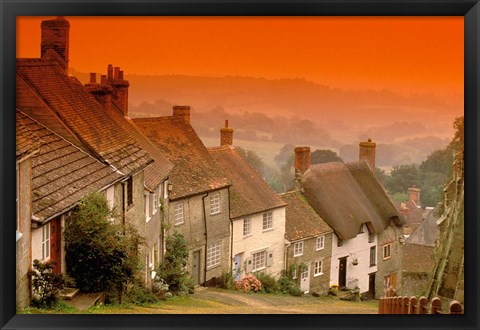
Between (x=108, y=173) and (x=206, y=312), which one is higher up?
(x=108, y=173)

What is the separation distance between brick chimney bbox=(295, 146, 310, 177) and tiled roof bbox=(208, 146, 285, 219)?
0.43 m

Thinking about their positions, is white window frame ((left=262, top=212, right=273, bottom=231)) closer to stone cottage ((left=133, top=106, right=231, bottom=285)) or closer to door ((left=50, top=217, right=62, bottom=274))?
stone cottage ((left=133, top=106, right=231, bottom=285))

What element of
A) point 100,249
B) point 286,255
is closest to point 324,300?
point 286,255

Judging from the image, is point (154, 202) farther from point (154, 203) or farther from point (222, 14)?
point (222, 14)

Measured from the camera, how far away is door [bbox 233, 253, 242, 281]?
900 centimetres

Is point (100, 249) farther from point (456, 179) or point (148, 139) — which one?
point (456, 179)

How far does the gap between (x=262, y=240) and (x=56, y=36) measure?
3.26 m

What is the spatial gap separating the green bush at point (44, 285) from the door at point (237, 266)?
224cm

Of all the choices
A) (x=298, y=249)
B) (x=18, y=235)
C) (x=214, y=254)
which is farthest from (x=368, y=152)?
(x=18, y=235)

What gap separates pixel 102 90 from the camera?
864cm

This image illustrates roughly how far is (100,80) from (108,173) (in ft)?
3.19

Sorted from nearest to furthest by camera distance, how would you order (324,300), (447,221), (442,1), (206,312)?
(442,1)
(206,312)
(447,221)
(324,300)

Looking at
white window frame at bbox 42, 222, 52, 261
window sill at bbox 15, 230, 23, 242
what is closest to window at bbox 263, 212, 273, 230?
white window frame at bbox 42, 222, 52, 261

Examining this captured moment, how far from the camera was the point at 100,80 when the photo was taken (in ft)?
27.2
